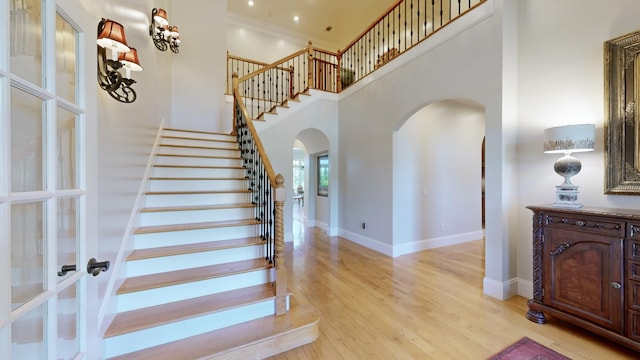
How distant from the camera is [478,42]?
9.70 feet

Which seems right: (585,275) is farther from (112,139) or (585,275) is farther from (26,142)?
(112,139)

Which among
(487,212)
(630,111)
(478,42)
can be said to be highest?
(478,42)

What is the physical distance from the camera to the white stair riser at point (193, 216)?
8.85ft

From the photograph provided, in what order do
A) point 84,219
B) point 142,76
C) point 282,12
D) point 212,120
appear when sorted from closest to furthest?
point 84,219 < point 142,76 < point 212,120 < point 282,12

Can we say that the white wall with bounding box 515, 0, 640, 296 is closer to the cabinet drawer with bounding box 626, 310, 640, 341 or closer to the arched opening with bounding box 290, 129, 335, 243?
the cabinet drawer with bounding box 626, 310, 640, 341

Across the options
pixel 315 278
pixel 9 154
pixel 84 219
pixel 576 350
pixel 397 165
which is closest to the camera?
pixel 9 154

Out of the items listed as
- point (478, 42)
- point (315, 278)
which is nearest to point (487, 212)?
point (478, 42)

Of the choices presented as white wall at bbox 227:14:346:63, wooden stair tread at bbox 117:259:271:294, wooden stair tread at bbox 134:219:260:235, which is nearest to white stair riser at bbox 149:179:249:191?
wooden stair tread at bbox 134:219:260:235

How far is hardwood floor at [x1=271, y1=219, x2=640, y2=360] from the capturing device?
2.00 m

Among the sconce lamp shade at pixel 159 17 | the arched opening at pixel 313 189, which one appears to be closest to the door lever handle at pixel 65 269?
the sconce lamp shade at pixel 159 17

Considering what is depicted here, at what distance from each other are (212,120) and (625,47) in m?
6.17

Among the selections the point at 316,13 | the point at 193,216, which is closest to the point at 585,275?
the point at 193,216

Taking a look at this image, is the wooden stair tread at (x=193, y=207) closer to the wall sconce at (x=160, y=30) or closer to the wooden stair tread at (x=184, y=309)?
the wooden stair tread at (x=184, y=309)

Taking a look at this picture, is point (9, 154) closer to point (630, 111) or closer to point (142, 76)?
point (142, 76)
